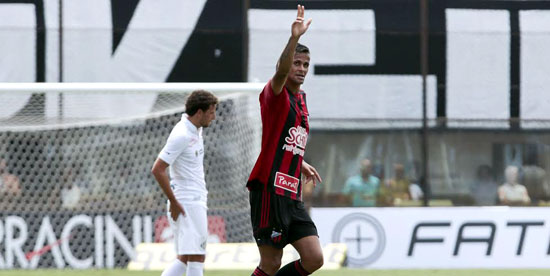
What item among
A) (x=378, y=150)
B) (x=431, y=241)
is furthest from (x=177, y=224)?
(x=378, y=150)

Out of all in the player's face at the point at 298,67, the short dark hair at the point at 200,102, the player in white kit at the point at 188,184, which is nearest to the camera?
the player's face at the point at 298,67

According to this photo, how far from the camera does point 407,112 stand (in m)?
15.4

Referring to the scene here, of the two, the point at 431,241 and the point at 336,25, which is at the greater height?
the point at 336,25

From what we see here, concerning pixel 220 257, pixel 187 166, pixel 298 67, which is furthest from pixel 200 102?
pixel 220 257

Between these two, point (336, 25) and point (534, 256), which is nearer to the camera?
point (534, 256)

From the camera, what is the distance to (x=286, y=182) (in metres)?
6.35

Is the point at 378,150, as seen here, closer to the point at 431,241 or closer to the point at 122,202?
the point at 431,241

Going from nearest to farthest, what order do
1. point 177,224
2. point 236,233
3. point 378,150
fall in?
point 177,224, point 236,233, point 378,150

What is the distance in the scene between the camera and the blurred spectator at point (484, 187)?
15.0 m

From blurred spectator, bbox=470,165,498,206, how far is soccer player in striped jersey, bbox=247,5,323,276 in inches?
354

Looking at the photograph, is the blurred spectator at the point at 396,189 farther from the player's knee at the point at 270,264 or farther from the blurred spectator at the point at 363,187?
the player's knee at the point at 270,264

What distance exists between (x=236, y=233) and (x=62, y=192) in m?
2.06

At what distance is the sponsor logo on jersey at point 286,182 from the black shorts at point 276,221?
0.20 ft

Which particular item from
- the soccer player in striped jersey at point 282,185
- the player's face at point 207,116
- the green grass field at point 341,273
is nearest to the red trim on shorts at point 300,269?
the soccer player in striped jersey at point 282,185
